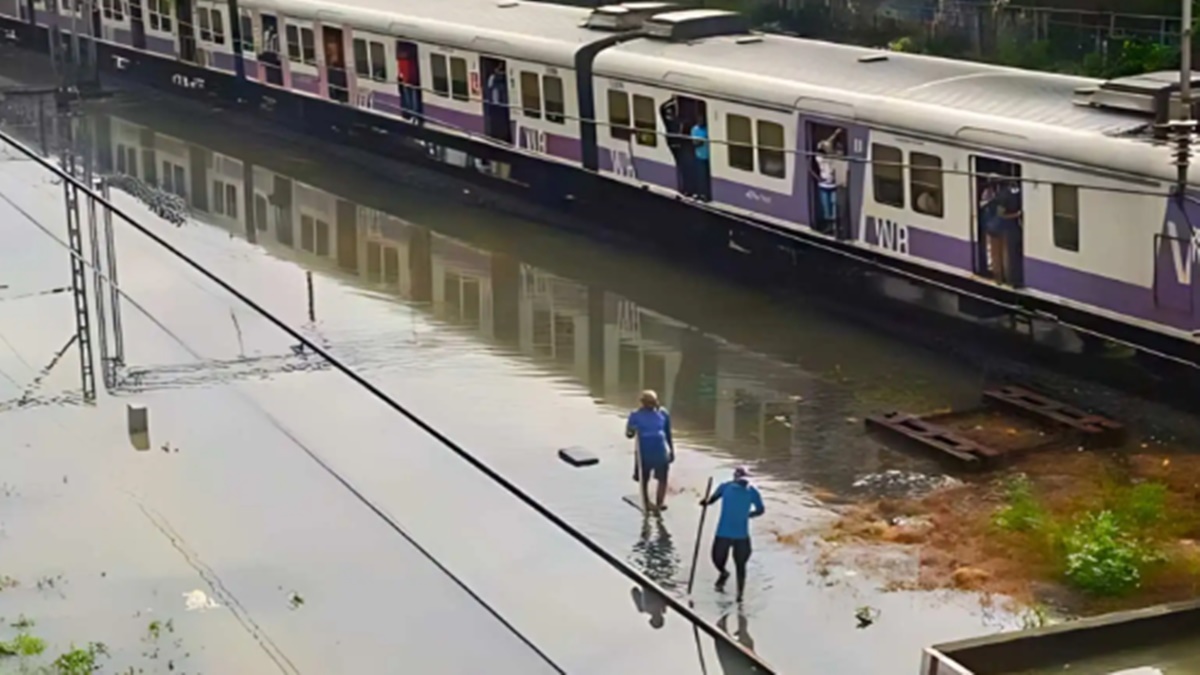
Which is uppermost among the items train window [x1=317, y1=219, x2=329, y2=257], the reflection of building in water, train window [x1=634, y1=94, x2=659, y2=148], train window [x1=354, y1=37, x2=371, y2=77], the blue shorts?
train window [x1=354, y1=37, x2=371, y2=77]

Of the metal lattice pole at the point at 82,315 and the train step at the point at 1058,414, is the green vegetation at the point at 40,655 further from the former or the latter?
the train step at the point at 1058,414

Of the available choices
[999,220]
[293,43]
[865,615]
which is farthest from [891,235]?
[293,43]

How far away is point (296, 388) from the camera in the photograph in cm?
1978

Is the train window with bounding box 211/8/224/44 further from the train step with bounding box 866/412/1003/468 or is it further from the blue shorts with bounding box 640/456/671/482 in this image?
the blue shorts with bounding box 640/456/671/482

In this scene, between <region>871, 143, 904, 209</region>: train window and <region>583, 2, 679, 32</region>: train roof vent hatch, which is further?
<region>583, 2, 679, 32</region>: train roof vent hatch

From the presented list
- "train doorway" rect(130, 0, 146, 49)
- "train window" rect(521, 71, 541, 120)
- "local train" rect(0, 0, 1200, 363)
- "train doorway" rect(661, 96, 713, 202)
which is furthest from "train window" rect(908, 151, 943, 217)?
"train doorway" rect(130, 0, 146, 49)

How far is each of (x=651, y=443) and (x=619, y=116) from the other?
37.1 feet

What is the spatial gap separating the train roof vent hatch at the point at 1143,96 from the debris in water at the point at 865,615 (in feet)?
23.2

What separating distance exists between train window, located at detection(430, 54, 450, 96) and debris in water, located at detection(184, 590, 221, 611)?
17.1 m

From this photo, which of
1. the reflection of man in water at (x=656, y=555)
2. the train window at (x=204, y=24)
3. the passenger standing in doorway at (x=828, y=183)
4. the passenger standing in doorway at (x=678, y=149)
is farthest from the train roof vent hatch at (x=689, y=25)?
the train window at (x=204, y=24)

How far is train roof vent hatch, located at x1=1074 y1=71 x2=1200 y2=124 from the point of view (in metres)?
18.0

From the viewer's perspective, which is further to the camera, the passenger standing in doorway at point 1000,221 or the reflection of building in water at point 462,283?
the reflection of building in water at point 462,283

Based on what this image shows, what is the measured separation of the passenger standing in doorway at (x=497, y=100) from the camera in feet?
93.7

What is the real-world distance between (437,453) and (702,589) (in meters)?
4.45
